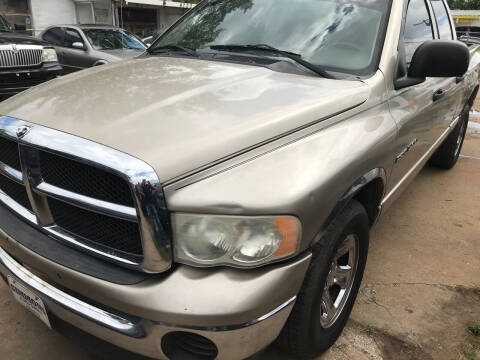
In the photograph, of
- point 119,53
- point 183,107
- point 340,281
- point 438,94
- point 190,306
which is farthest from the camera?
point 119,53

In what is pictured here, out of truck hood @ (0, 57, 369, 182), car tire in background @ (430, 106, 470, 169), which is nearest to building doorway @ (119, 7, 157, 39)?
car tire in background @ (430, 106, 470, 169)

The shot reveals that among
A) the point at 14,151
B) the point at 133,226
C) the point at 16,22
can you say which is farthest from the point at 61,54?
the point at 16,22

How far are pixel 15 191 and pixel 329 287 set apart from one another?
1.58 meters

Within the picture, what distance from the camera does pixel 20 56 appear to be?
604 centimetres

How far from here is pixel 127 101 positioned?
194 cm

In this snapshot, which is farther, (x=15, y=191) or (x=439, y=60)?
(x=439, y=60)

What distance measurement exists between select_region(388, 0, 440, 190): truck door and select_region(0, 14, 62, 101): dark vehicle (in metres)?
5.26

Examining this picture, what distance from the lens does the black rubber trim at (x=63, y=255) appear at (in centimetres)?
157

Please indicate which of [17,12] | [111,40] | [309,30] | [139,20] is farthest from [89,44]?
[139,20]

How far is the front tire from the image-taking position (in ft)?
5.79

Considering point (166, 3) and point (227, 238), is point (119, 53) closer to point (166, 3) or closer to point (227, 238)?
point (227, 238)

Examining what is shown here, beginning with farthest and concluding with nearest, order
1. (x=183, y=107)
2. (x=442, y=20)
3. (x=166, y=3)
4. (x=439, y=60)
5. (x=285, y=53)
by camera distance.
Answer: (x=166, y=3), (x=442, y=20), (x=285, y=53), (x=439, y=60), (x=183, y=107)

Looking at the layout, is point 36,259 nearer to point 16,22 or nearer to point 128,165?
point 128,165

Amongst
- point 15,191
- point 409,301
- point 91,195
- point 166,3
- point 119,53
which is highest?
point 166,3
